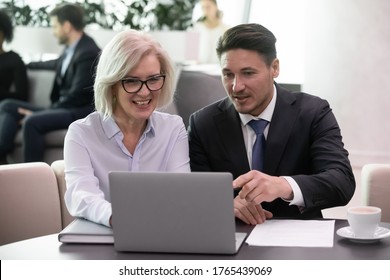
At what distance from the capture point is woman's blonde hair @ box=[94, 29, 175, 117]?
2.14 meters

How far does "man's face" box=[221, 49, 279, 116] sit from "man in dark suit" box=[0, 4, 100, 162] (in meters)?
3.48

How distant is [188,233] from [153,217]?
Result: 0.09 m

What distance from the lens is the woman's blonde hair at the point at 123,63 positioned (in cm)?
214

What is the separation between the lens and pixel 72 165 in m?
2.17

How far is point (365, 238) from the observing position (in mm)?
1754

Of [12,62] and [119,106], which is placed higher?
[119,106]

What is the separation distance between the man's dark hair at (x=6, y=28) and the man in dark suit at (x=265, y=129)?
182 inches

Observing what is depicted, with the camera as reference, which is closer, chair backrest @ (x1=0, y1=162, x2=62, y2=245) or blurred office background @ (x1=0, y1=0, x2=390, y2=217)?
chair backrest @ (x1=0, y1=162, x2=62, y2=245)

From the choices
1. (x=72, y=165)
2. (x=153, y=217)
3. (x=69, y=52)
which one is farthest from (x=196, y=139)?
(x=69, y=52)

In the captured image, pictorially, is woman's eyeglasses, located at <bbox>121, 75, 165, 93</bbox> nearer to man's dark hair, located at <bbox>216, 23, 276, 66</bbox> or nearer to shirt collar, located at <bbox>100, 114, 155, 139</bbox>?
shirt collar, located at <bbox>100, 114, 155, 139</bbox>

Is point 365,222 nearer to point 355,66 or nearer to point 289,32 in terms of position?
point 355,66

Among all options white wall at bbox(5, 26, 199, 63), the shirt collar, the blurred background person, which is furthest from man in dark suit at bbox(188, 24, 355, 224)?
the blurred background person

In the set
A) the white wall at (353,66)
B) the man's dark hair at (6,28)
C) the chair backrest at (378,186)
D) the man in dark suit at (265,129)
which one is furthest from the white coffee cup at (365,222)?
the man's dark hair at (6,28)

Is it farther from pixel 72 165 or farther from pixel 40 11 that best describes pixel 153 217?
pixel 40 11
